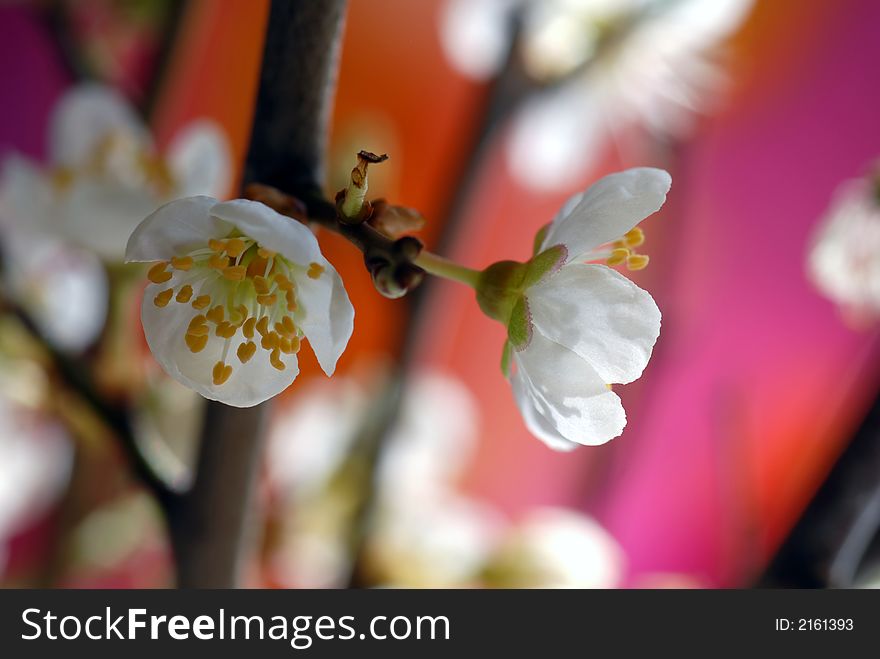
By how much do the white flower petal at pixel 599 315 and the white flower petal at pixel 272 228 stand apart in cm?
6

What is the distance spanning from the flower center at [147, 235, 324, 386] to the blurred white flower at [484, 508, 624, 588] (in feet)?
0.98

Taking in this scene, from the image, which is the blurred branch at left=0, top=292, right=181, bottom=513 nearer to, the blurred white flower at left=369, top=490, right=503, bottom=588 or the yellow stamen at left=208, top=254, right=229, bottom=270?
the yellow stamen at left=208, top=254, right=229, bottom=270

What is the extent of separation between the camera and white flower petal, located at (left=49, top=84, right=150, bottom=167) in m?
0.38

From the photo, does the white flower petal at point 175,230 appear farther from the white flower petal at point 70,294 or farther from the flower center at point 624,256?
the white flower petal at point 70,294

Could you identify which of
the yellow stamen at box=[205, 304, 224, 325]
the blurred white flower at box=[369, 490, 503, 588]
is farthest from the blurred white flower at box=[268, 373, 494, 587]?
the yellow stamen at box=[205, 304, 224, 325]

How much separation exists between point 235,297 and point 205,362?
3 cm

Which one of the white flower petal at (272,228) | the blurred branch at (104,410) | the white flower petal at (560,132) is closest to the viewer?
the white flower petal at (272,228)

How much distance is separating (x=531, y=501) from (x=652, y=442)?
0.18 metres

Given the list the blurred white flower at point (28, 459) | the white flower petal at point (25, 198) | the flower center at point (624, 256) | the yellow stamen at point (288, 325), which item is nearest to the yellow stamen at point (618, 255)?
the flower center at point (624, 256)

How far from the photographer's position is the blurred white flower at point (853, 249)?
371 mm

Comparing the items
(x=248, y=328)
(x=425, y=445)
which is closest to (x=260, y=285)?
(x=248, y=328)

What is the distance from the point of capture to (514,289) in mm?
221
